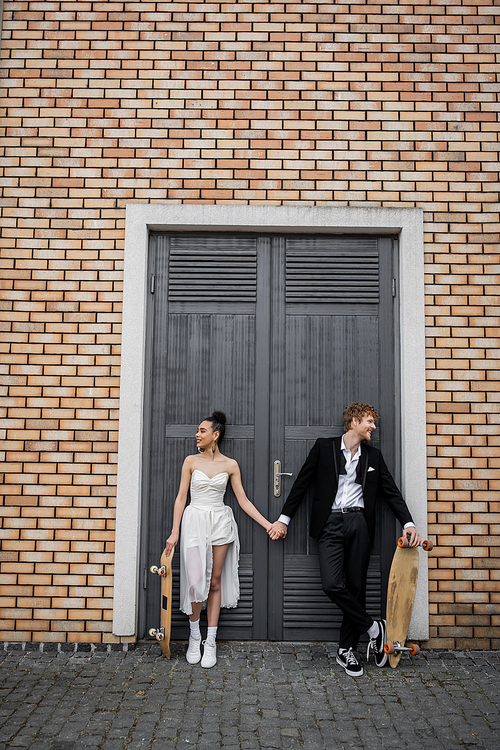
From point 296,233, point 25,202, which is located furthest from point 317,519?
point 25,202

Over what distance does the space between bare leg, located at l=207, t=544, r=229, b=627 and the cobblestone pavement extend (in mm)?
285

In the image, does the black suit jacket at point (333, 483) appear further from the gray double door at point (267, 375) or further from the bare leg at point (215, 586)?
the bare leg at point (215, 586)

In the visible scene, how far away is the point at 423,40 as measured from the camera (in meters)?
4.36

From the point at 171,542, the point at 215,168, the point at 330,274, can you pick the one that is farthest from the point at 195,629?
the point at 215,168

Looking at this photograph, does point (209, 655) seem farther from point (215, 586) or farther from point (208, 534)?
point (208, 534)

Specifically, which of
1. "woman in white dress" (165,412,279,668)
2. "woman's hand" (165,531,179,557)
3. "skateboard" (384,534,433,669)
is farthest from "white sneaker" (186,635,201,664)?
"skateboard" (384,534,433,669)

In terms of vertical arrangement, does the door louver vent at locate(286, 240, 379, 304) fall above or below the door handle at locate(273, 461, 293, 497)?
above

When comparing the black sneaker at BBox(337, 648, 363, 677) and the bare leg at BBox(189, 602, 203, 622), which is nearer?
the black sneaker at BBox(337, 648, 363, 677)

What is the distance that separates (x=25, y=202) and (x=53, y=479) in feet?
7.31

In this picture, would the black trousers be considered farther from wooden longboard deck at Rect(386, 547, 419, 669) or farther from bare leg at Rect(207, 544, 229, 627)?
bare leg at Rect(207, 544, 229, 627)

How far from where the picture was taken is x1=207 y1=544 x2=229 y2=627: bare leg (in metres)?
3.91

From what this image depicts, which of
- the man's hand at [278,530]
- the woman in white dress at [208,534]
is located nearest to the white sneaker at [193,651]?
the woman in white dress at [208,534]

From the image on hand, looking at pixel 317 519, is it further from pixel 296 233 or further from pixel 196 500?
pixel 296 233

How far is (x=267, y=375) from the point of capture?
4270mm
